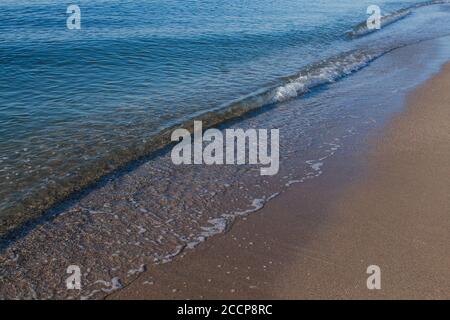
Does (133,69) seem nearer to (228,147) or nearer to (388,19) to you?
(228,147)

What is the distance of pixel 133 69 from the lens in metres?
13.0

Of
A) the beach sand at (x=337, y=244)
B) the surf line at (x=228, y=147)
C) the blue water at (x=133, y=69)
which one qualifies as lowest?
the beach sand at (x=337, y=244)

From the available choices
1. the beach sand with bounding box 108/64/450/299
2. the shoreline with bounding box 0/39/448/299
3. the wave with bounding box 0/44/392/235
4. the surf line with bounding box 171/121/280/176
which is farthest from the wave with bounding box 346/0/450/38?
the beach sand with bounding box 108/64/450/299

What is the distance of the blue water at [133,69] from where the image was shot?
7.34 m

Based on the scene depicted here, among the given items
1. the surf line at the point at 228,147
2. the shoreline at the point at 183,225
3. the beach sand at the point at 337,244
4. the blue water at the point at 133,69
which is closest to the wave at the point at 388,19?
the blue water at the point at 133,69

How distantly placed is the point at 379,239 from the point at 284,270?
127 centimetres

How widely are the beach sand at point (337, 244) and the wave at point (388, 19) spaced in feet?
43.4

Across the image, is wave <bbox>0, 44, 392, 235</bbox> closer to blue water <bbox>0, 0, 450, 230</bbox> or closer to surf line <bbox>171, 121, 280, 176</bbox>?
blue water <bbox>0, 0, 450, 230</bbox>

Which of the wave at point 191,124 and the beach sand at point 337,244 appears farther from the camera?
the wave at point 191,124

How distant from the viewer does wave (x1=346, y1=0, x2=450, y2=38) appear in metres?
19.3

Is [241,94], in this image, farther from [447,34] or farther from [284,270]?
[447,34]

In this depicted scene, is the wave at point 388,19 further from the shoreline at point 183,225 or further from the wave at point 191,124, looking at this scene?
the shoreline at point 183,225

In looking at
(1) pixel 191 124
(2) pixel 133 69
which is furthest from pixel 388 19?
(1) pixel 191 124

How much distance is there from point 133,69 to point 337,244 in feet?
30.8
